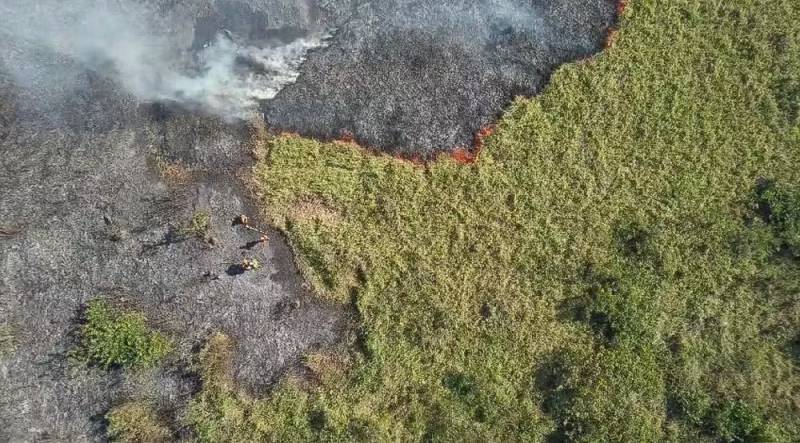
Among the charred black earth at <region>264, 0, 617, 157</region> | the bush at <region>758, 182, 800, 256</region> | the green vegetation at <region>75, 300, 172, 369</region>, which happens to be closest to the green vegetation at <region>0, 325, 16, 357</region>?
the green vegetation at <region>75, 300, 172, 369</region>

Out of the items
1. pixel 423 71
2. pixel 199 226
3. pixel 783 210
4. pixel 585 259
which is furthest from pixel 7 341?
pixel 783 210

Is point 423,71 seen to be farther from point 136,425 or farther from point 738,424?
point 738,424

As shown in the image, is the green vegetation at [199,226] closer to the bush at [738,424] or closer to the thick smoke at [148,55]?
the thick smoke at [148,55]

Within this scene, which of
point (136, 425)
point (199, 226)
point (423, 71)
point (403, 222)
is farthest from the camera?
point (423, 71)

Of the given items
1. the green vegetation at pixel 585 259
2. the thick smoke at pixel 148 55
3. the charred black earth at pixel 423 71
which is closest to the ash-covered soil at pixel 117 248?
the thick smoke at pixel 148 55

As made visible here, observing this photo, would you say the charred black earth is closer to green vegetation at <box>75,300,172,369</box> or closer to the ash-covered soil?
the ash-covered soil

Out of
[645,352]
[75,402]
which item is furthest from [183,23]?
[645,352]
